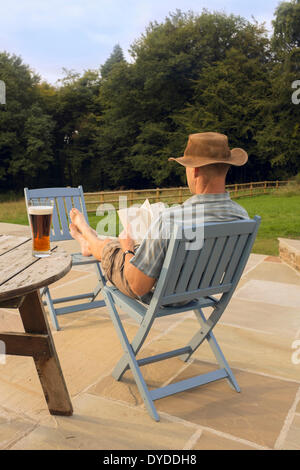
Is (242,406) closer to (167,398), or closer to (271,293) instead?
(167,398)

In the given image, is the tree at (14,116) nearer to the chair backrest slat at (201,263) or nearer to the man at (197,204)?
the man at (197,204)

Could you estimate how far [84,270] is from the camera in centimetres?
433

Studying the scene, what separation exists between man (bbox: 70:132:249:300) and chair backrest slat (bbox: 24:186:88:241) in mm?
1535

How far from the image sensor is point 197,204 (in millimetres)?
1789

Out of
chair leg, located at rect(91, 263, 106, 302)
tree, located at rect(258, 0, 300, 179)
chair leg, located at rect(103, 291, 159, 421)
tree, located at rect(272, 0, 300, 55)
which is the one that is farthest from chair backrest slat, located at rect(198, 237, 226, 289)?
tree, located at rect(272, 0, 300, 55)

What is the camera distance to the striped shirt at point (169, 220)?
1695mm

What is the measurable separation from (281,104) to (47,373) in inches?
1020

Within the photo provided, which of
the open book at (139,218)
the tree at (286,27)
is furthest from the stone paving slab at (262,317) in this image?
the tree at (286,27)

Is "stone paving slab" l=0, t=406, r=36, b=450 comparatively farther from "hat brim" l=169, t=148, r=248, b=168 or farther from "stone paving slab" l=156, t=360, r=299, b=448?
"hat brim" l=169, t=148, r=248, b=168

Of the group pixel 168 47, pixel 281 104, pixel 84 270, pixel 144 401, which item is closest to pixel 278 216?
pixel 84 270

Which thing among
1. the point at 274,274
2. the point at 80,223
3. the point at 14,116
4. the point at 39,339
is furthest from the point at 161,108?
the point at 39,339

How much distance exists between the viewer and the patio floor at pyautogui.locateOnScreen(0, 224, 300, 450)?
1645 mm
